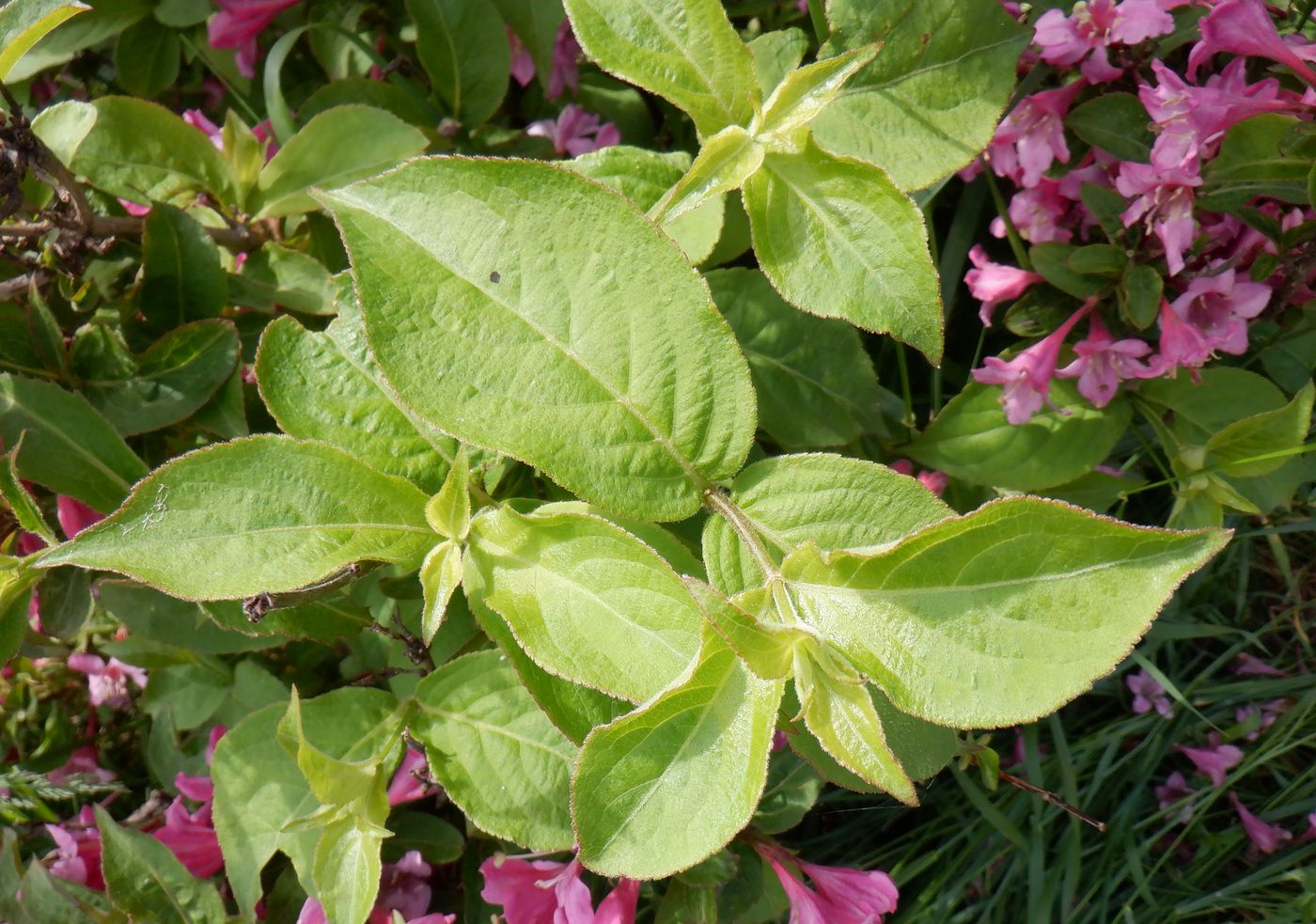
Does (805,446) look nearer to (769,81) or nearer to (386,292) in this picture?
(769,81)

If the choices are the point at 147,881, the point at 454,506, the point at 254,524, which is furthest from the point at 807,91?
the point at 147,881

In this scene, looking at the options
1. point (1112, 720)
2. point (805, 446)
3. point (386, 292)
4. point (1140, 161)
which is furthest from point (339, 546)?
point (1112, 720)

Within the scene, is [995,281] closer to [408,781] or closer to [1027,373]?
[1027,373]

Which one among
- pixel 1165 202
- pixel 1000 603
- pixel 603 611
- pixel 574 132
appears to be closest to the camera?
pixel 1000 603

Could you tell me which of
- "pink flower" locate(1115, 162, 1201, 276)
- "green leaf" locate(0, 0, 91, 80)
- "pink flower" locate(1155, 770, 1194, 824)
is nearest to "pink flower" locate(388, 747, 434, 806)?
"green leaf" locate(0, 0, 91, 80)

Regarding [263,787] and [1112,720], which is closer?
[263,787]

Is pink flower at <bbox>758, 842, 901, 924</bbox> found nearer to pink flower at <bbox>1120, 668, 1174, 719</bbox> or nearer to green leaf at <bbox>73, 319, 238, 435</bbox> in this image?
pink flower at <bbox>1120, 668, 1174, 719</bbox>

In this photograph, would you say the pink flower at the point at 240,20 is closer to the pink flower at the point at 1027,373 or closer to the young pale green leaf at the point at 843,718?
the pink flower at the point at 1027,373
